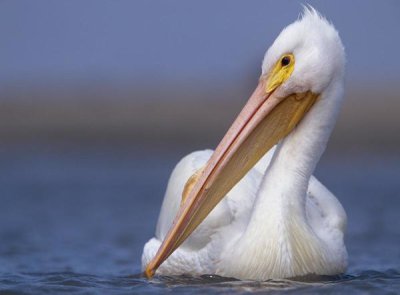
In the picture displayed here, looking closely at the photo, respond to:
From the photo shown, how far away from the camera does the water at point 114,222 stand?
7645mm

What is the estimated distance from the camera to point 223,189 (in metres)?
7.60

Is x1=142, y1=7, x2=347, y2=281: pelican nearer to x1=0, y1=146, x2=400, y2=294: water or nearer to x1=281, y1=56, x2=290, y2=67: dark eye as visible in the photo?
x1=281, y1=56, x2=290, y2=67: dark eye

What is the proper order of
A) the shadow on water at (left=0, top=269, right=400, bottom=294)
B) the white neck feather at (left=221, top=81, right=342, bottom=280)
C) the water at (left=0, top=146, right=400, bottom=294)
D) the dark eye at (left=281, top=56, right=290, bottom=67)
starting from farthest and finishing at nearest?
the water at (left=0, top=146, right=400, bottom=294)
the dark eye at (left=281, top=56, right=290, bottom=67)
the white neck feather at (left=221, top=81, right=342, bottom=280)
the shadow on water at (left=0, top=269, right=400, bottom=294)

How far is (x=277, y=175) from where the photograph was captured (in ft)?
25.1

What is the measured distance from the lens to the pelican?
24.3ft

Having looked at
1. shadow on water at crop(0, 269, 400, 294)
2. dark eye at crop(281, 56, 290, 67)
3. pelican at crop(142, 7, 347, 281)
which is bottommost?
shadow on water at crop(0, 269, 400, 294)

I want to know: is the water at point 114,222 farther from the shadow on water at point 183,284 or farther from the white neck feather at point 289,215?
the white neck feather at point 289,215

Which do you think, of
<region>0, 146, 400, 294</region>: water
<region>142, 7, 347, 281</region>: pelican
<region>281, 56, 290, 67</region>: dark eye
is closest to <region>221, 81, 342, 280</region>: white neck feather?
<region>142, 7, 347, 281</region>: pelican

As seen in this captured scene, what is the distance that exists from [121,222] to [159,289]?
640 centimetres

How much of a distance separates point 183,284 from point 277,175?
35.6 inches

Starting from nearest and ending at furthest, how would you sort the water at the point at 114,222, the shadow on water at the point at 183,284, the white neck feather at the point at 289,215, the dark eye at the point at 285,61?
the shadow on water at the point at 183,284 < the white neck feather at the point at 289,215 < the dark eye at the point at 285,61 < the water at the point at 114,222

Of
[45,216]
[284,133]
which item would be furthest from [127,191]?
[284,133]

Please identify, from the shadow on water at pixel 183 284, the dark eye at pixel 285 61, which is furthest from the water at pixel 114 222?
the dark eye at pixel 285 61

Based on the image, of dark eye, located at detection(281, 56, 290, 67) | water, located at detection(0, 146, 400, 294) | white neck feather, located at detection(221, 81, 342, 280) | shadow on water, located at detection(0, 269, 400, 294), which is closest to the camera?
shadow on water, located at detection(0, 269, 400, 294)
